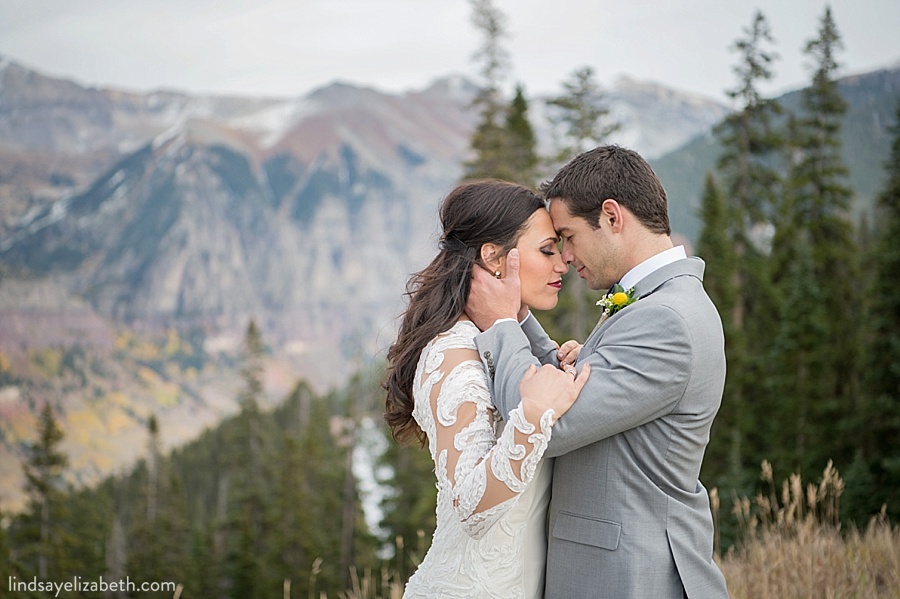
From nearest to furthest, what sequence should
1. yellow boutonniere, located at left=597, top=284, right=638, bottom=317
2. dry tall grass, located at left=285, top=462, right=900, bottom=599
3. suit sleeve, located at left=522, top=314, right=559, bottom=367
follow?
yellow boutonniere, located at left=597, top=284, right=638, bottom=317
suit sleeve, located at left=522, top=314, right=559, bottom=367
dry tall grass, located at left=285, top=462, right=900, bottom=599

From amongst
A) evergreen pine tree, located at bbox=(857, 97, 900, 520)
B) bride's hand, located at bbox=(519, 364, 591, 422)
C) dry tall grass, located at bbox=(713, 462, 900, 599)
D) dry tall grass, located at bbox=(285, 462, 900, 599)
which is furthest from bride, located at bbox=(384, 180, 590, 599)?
evergreen pine tree, located at bbox=(857, 97, 900, 520)

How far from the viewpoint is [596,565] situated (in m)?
2.80

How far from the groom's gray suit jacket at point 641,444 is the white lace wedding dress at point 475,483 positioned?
12 centimetres

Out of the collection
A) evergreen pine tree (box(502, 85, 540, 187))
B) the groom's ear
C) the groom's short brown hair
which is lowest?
the groom's ear

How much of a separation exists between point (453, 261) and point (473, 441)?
853 mm

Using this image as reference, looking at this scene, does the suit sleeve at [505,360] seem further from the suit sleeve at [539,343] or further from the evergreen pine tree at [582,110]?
the evergreen pine tree at [582,110]

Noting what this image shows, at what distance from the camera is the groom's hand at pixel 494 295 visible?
3.13 m

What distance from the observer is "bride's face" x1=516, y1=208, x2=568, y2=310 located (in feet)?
10.7

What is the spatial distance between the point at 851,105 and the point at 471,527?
34829 mm

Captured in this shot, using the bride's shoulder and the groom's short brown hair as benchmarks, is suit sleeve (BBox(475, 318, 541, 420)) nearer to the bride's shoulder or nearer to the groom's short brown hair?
the bride's shoulder

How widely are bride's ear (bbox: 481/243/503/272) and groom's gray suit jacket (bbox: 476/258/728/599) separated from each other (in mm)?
434

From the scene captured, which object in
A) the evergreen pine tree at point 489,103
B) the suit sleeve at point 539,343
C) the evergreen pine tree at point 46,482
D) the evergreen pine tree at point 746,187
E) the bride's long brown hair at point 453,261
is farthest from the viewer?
the evergreen pine tree at point 46,482

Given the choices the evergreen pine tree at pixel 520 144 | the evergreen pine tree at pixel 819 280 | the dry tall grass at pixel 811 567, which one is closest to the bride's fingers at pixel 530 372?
the dry tall grass at pixel 811 567

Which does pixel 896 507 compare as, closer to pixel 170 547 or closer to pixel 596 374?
pixel 596 374
